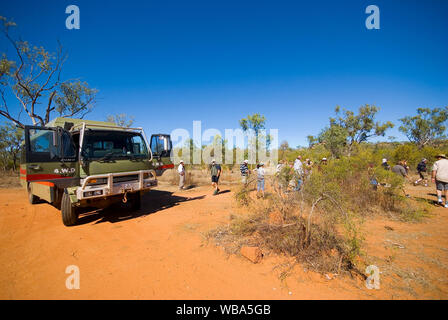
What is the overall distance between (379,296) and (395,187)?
516 centimetres

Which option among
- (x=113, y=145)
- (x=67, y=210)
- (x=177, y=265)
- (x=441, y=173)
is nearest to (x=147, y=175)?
(x=113, y=145)

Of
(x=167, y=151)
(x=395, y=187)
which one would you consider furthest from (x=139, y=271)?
(x=395, y=187)

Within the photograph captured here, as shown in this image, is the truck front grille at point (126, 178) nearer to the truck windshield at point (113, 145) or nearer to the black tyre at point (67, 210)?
the truck windshield at point (113, 145)

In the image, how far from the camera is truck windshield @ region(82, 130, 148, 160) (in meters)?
5.06

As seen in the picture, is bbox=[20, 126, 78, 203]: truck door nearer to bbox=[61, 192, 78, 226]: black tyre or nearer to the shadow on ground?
bbox=[61, 192, 78, 226]: black tyre

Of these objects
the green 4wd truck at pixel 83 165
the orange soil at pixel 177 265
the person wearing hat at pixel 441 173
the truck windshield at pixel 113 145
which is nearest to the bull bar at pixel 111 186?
the green 4wd truck at pixel 83 165

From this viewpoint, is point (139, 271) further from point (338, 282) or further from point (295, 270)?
point (338, 282)

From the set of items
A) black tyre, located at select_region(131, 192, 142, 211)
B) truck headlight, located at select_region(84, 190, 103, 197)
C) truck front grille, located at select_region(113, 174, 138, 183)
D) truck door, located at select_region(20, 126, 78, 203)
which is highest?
truck door, located at select_region(20, 126, 78, 203)

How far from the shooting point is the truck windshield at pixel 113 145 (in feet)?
16.6

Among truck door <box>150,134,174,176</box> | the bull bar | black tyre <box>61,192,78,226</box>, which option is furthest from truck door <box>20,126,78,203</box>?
truck door <box>150,134,174,176</box>

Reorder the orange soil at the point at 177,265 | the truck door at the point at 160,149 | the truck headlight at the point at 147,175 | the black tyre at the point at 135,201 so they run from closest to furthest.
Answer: the orange soil at the point at 177,265, the truck headlight at the point at 147,175, the truck door at the point at 160,149, the black tyre at the point at 135,201

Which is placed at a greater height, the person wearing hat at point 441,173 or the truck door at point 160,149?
the truck door at point 160,149

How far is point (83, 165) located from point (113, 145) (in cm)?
103

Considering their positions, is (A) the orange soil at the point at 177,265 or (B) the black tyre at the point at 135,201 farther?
(B) the black tyre at the point at 135,201
